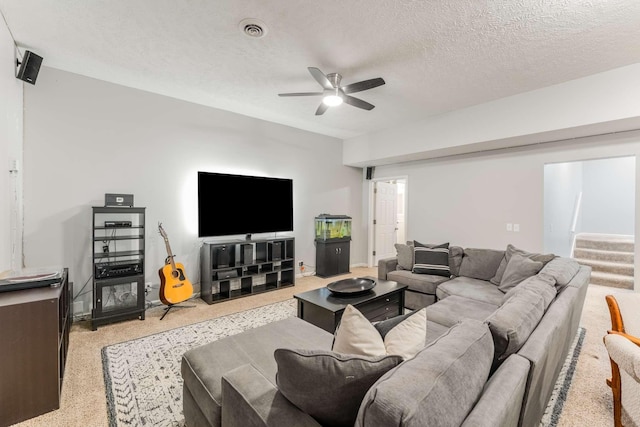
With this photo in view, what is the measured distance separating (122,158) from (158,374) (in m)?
2.62

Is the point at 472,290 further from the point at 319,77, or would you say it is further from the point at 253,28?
the point at 253,28

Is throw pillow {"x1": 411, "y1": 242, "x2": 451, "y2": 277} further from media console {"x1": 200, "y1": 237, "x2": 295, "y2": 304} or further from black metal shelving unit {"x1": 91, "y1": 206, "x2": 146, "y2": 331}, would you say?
black metal shelving unit {"x1": 91, "y1": 206, "x2": 146, "y2": 331}

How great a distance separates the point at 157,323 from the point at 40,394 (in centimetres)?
139

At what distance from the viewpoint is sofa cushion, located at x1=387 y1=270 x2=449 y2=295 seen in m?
3.44

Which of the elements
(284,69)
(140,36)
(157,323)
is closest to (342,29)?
(284,69)

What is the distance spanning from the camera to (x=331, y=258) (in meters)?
5.45

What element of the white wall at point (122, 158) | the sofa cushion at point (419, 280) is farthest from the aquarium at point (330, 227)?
the sofa cushion at point (419, 280)

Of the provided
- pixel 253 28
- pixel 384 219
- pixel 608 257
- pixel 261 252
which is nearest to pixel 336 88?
pixel 253 28

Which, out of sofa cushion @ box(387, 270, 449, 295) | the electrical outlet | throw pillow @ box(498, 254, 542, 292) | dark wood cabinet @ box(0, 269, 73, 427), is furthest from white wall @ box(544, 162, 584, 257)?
the electrical outlet

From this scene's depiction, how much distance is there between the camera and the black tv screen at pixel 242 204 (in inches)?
159

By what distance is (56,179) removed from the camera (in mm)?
3139

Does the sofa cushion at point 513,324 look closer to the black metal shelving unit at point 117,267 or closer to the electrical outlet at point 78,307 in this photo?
the black metal shelving unit at point 117,267

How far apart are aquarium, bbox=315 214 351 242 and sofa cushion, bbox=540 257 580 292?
3424 mm

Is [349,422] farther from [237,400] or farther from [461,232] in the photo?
[461,232]
